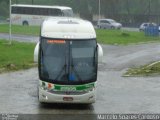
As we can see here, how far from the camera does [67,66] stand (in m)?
17.8

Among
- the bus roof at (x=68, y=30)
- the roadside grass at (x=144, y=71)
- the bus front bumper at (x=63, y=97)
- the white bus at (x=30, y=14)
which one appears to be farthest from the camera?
the white bus at (x=30, y=14)

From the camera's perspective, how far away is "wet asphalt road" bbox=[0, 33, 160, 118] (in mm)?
17797

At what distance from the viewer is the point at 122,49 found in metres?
40.3

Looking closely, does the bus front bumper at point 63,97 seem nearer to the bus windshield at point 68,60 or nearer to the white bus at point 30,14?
the bus windshield at point 68,60

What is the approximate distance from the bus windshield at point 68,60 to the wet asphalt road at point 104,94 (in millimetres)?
1197

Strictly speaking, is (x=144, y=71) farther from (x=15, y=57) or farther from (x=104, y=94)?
(x=15, y=57)

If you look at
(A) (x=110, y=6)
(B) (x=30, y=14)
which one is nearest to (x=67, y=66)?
(B) (x=30, y=14)

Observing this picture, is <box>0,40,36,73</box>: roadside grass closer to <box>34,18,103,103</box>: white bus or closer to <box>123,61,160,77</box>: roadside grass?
<box>123,61,160,77</box>: roadside grass

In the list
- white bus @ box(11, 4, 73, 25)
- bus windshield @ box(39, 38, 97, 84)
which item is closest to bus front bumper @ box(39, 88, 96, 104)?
bus windshield @ box(39, 38, 97, 84)

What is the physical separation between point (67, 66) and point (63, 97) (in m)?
1.18

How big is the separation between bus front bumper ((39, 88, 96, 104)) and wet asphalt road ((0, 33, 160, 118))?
0.36m

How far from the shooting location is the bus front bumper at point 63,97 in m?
17.4

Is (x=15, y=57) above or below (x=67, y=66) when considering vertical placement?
below

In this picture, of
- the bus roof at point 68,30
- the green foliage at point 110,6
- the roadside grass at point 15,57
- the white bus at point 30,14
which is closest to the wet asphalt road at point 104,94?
the roadside grass at point 15,57
